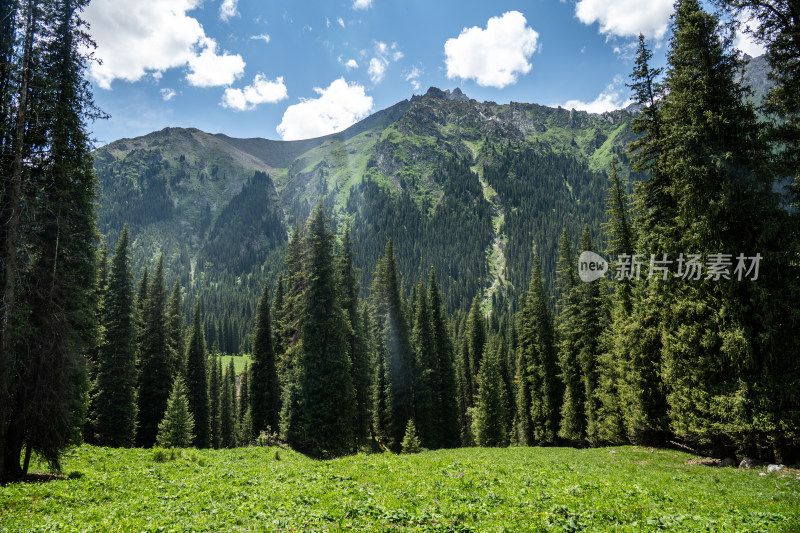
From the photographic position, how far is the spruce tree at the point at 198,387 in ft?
148

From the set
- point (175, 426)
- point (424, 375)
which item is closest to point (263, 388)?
point (175, 426)

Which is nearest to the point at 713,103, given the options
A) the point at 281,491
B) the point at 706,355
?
the point at 706,355

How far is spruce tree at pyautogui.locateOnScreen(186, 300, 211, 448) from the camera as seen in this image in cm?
4519

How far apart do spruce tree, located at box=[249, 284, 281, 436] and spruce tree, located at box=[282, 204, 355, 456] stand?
1314 centimetres

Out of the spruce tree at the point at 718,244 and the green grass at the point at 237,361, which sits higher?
the spruce tree at the point at 718,244

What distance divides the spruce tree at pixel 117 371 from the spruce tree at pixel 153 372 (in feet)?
17.0

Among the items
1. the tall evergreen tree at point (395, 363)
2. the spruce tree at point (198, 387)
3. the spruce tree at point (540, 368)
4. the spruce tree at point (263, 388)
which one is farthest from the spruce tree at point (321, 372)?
the spruce tree at point (198, 387)

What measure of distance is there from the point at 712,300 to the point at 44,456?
95.7 feet

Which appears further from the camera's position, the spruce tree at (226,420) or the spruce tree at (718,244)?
the spruce tree at (226,420)

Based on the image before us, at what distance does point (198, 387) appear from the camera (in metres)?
46.7

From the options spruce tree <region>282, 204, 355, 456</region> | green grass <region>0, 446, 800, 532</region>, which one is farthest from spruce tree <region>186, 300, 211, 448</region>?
green grass <region>0, 446, 800, 532</region>

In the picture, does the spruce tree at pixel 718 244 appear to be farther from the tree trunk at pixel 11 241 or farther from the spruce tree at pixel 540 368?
the tree trunk at pixel 11 241

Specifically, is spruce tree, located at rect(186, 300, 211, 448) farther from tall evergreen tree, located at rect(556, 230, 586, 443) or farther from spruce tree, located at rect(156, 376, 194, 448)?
tall evergreen tree, located at rect(556, 230, 586, 443)

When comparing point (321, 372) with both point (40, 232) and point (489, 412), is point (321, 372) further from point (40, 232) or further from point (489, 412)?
point (489, 412)
